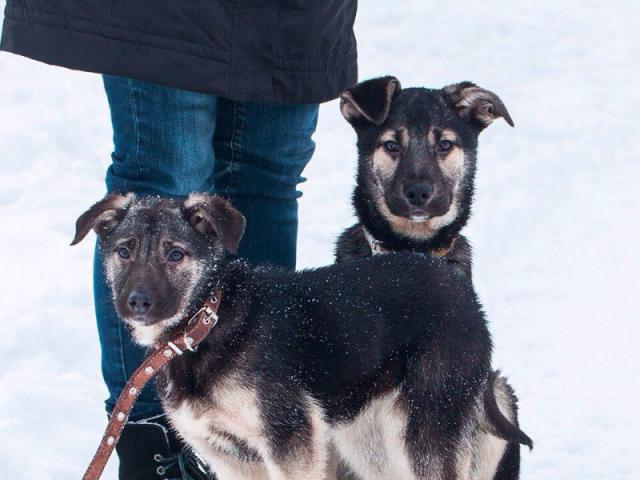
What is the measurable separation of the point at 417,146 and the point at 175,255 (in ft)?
4.96

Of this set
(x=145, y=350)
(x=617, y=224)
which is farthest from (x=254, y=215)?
(x=617, y=224)

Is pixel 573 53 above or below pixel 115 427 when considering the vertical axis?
above

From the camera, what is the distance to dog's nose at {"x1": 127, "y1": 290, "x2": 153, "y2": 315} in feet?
12.3

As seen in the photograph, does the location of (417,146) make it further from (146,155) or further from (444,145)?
(146,155)

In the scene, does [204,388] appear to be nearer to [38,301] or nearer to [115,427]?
[115,427]

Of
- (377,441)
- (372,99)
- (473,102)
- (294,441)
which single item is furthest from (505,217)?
(294,441)

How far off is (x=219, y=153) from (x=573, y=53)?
656cm

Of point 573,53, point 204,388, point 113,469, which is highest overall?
point 573,53

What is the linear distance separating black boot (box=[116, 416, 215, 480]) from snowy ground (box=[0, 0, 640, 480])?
0.56 m

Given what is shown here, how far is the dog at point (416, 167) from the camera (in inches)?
190

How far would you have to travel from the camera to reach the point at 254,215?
4742 millimetres

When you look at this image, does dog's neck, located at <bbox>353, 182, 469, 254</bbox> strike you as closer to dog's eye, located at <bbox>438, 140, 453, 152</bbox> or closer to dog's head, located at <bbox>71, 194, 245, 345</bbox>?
dog's eye, located at <bbox>438, 140, 453, 152</bbox>

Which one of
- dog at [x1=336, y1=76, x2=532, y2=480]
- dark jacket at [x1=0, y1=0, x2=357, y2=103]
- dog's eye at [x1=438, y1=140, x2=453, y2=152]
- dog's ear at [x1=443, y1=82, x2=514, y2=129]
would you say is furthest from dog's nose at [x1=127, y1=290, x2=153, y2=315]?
dog's ear at [x1=443, y1=82, x2=514, y2=129]

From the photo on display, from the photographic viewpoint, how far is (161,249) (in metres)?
3.90
